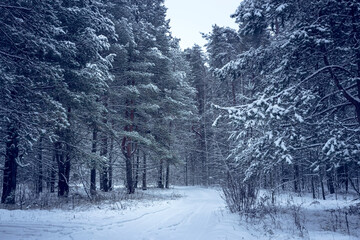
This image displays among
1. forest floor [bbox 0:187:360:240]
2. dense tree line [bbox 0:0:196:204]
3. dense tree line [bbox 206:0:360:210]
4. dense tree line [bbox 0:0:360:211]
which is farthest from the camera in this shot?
dense tree line [bbox 0:0:196:204]

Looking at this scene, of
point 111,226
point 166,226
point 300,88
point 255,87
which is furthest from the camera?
point 255,87

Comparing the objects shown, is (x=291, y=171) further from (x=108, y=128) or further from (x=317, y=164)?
(x=108, y=128)

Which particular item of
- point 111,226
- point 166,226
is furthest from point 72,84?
point 166,226

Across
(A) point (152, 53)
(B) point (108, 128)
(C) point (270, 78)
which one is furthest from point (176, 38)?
(C) point (270, 78)

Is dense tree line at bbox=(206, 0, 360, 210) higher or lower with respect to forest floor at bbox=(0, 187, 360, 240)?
higher

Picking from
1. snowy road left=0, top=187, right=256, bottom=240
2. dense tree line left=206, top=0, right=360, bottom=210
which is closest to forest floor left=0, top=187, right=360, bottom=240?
snowy road left=0, top=187, right=256, bottom=240

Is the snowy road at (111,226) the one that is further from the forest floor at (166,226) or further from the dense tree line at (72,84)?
the dense tree line at (72,84)

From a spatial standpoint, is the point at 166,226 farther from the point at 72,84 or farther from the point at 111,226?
the point at 72,84

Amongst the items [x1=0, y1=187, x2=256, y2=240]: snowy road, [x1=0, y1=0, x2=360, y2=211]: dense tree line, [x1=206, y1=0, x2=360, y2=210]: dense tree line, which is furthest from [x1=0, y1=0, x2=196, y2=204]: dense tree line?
[x1=206, y1=0, x2=360, y2=210]: dense tree line

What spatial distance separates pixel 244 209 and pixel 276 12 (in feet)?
21.7

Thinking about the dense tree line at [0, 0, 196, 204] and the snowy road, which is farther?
the dense tree line at [0, 0, 196, 204]

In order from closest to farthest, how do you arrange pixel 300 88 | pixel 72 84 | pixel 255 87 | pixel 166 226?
pixel 300 88, pixel 166 226, pixel 255 87, pixel 72 84

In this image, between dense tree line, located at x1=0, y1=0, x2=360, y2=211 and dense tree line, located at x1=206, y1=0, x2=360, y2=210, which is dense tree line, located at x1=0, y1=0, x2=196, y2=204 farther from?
dense tree line, located at x1=206, y1=0, x2=360, y2=210

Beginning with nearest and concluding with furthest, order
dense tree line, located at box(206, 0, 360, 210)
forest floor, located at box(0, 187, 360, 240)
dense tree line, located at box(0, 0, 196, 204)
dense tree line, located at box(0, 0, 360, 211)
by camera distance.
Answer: forest floor, located at box(0, 187, 360, 240) < dense tree line, located at box(206, 0, 360, 210) < dense tree line, located at box(0, 0, 360, 211) < dense tree line, located at box(0, 0, 196, 204)
